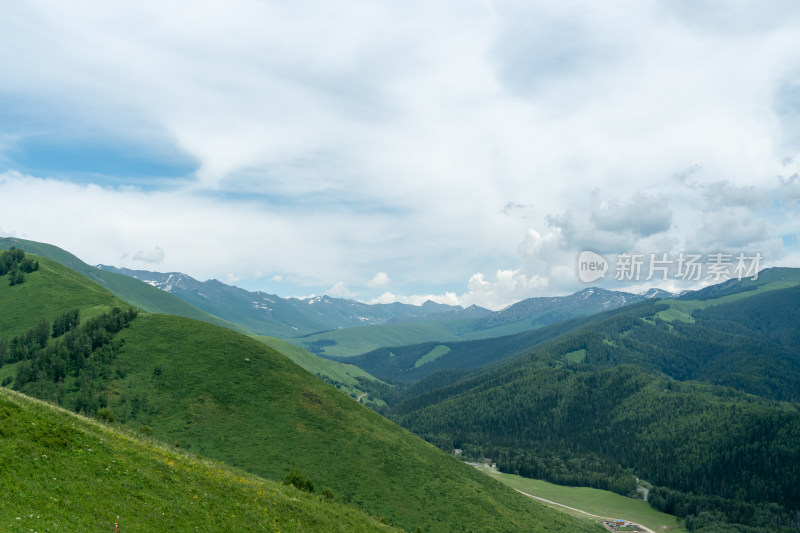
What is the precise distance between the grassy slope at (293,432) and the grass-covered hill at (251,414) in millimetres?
378

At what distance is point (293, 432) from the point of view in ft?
391

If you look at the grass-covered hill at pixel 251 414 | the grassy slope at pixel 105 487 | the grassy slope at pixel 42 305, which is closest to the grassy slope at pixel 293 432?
the grass-covered hill at pixel 251 414

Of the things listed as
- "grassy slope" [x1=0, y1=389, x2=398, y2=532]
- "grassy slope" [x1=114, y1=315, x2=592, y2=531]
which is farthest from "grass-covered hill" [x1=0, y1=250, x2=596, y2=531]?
"grassy slope" [x1=0, y1=389, x2=398, y2=532]

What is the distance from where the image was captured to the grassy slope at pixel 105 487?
32.9 metres

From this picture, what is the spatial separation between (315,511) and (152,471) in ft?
78.0

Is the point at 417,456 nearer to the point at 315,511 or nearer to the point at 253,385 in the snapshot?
the point at 253,385

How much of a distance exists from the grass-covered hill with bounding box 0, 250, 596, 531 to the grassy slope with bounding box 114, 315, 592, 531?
38 centimetres

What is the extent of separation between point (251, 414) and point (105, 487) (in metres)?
87.8

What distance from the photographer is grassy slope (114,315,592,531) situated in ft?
345

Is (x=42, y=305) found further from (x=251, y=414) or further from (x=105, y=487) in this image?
(x=105, y=487)

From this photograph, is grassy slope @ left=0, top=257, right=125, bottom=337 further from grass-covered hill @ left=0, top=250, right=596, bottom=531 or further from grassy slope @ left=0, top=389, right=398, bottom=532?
grassy slope @ left=0, top=389, right=398, bottom=532

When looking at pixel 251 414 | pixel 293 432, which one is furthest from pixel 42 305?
pixel 293 432

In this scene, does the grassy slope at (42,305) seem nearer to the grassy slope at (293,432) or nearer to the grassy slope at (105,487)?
the grassy slope at (293,432)

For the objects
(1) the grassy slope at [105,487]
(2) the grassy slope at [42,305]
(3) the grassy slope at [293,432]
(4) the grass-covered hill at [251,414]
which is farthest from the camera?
(2) the grassy slope at [42,305]
